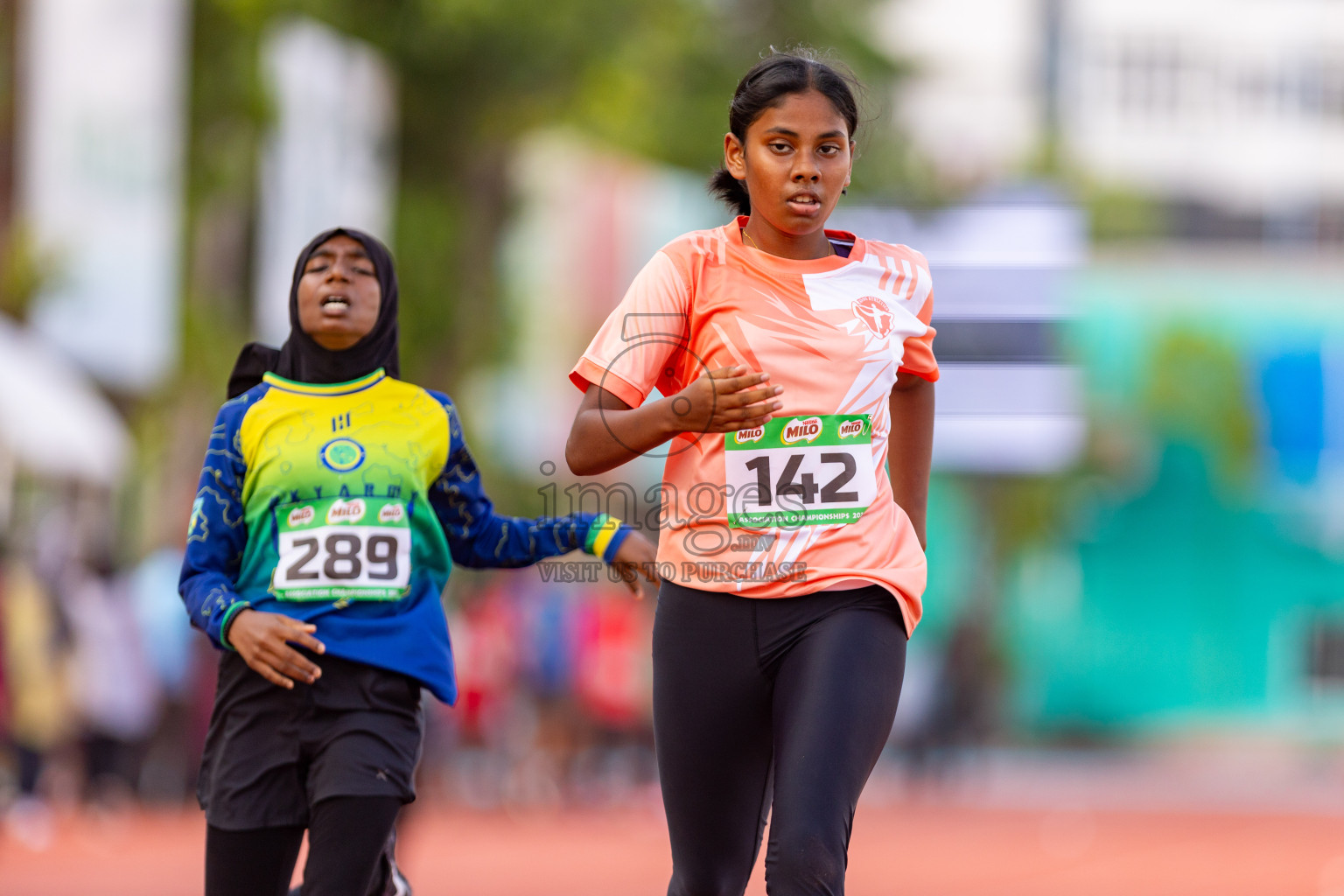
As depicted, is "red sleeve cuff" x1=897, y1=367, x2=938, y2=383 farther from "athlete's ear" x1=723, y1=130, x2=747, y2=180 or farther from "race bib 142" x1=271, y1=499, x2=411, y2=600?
"race bib 142" x1=271, y1=499, x2=411, y2=600

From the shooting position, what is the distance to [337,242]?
4621 mm

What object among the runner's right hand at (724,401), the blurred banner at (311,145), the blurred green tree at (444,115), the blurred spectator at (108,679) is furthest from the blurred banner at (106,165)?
the runner's right hand at (724,401)

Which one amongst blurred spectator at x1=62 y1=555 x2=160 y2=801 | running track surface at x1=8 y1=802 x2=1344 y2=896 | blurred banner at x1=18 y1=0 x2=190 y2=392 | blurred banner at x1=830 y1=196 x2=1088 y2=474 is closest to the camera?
blurred banner at x1=830 y1=196 x2=1088 y2=474

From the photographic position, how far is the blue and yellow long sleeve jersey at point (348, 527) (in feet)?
14.3

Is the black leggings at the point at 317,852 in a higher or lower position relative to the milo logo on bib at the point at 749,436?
lower

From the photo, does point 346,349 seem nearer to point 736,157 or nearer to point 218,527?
point 218,527

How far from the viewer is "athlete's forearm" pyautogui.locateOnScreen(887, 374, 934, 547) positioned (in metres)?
4.33

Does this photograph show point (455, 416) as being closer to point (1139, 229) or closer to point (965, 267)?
point (965, 267)

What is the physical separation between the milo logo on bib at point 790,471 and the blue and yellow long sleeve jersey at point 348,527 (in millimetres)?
707

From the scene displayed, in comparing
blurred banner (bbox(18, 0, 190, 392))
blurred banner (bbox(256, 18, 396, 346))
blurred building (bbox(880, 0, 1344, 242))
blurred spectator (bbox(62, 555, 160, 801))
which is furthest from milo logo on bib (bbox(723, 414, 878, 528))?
blurred building (bbox(880, 0, 1344, 242))

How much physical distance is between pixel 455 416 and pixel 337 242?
531 mm

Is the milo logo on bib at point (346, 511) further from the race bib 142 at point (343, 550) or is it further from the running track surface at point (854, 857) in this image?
the running track surface at point (854, 857)

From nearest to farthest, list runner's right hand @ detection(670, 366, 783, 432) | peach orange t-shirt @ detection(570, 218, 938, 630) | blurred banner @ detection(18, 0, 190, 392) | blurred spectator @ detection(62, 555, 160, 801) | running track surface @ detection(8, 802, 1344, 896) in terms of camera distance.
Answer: runner's right hand @ detection(670, 366, 783, 432) < peach orange t-shirt @ detection(570, 218, 938, 630) < running track surface @ detection(8, 802, 1344, 896) < blurred spectator @ detection(62, 555, 160, 801) < blurred banner @ detection(18, 0, 190, 392)

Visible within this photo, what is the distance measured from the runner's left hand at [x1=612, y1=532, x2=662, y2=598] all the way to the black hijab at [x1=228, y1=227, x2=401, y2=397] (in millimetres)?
714
